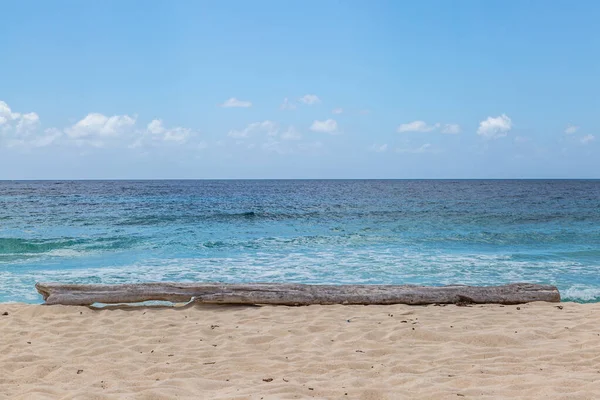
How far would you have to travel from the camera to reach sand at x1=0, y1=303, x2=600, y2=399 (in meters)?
4.39

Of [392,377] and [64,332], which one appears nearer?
[392,377]

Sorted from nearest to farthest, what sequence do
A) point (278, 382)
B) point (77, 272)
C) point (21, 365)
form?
point (278, 382), point (21, 365), point (77, 272)

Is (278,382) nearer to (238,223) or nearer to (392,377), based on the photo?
(392,377)

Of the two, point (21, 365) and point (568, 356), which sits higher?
point (568, 356)

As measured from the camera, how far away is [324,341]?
602 centimetres

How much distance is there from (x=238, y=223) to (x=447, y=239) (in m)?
11.5

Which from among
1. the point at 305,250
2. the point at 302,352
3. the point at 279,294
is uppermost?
the point at 279,294

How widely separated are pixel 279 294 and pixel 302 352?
246 centimetres

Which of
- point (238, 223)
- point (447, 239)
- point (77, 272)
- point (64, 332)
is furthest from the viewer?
point (238, 223)

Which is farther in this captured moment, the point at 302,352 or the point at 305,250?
the point at 305,250

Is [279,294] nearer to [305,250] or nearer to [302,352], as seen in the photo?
[302,352]

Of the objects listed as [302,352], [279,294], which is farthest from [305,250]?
[302,352]

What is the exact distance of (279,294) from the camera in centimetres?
804

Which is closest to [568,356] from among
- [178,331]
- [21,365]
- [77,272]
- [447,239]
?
[178,331]
